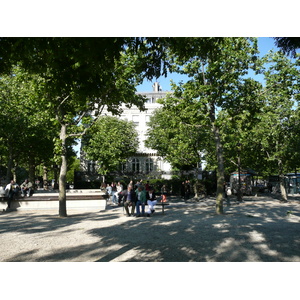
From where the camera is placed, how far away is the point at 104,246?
22.6 feet

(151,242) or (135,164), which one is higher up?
(135,164)

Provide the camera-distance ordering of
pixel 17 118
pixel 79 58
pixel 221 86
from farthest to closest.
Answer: pixel 17 118, pixel 221 86, pixel 79 58

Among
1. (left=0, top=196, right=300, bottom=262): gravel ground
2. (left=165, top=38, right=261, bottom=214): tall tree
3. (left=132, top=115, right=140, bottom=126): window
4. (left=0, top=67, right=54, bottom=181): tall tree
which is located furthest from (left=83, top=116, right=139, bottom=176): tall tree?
(left=0, top=196, right=300, bottom=262): gravel ground

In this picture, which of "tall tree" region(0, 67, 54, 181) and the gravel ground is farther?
"tall tree" region(0, 67, 54, 181)

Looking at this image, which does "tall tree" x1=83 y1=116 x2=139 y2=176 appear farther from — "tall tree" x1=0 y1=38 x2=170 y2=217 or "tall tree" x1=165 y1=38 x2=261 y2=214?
"tall tree" x1=0 y1=38 x2=170 y2=217

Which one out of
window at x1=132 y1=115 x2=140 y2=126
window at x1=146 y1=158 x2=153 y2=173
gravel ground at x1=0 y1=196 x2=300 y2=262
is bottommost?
gravel ground at x1=0 y1=196 x2=300 y2=262

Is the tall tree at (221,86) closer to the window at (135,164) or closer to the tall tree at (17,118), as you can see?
the tall tree at (17,118)

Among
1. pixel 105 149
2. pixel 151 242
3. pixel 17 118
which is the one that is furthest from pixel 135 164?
pixel 151 242

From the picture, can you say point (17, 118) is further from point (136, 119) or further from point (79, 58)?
point (136, 119)

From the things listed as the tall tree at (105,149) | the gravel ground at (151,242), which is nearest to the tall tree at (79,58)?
the gravel ground at (151,242)

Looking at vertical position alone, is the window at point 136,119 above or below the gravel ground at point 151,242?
above

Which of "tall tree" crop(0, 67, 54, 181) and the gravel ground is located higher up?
"tall tree" crop(0, 67, 54, 181)
